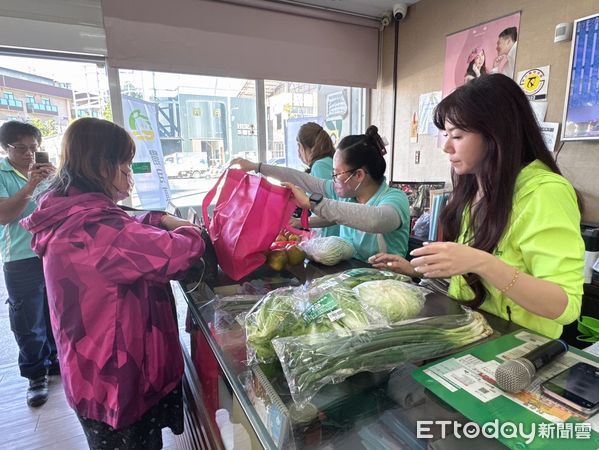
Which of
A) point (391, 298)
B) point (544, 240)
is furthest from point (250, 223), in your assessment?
point (544, 240)

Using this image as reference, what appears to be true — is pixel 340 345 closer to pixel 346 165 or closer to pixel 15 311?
pixel 346 165

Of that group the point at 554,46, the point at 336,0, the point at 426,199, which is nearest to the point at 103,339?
the point at 426,199

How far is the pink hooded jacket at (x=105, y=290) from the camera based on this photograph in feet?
2.88

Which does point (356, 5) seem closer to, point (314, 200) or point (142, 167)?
point (142, 167)

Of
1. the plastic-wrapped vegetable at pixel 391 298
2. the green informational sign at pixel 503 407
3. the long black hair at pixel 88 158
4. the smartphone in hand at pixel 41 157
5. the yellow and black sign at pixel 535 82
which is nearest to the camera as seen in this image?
the green informational sign at pixel 503 407

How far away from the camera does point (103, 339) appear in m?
0.93

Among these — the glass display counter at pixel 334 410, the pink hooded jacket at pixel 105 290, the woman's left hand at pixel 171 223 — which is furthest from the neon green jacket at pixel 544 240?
the woman's left hand at pixel 171 223

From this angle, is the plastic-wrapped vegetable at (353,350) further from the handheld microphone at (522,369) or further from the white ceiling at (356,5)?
the white ceiling at (356,5)

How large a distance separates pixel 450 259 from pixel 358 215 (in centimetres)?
60

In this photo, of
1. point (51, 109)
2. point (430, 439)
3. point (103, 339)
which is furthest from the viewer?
point (51, 109)

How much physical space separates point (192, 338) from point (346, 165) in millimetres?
951

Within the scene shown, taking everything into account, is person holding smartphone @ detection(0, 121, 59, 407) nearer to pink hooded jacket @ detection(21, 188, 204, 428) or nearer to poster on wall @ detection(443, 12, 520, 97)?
pink hooded jacket @ detection(21, 188, 204, 428)

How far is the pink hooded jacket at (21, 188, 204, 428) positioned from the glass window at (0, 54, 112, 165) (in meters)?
2.00

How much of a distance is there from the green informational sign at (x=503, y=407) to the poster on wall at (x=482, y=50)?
7.35 ft
